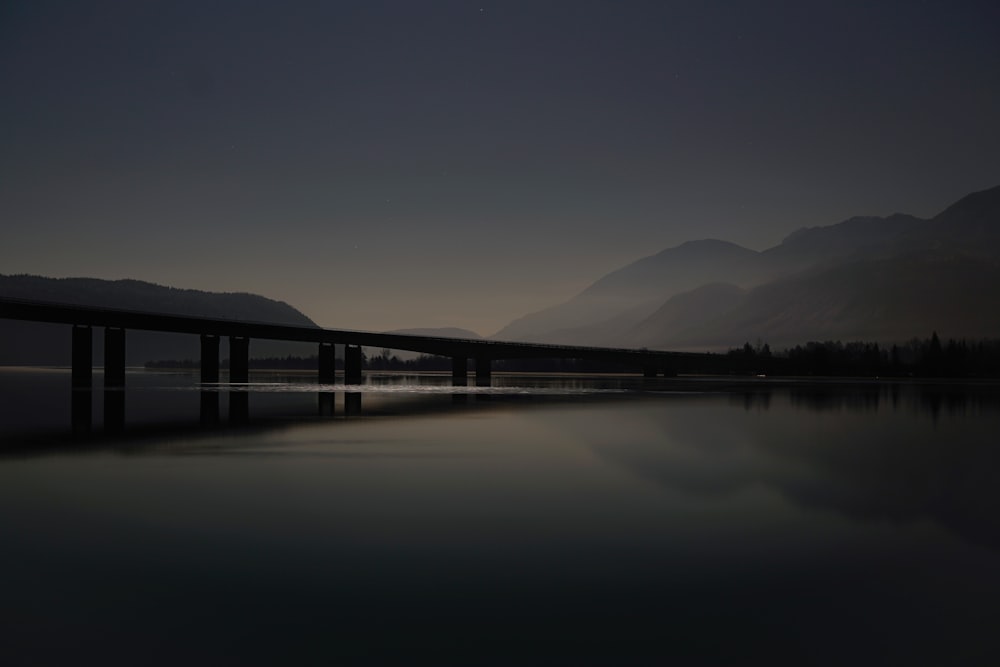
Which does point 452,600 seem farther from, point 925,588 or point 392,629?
point 925,588

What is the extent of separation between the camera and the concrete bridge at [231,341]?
129 m

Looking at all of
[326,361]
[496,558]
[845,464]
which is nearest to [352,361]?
[326,361]

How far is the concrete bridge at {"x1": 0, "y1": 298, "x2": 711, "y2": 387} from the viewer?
129 meters

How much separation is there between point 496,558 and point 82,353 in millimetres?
134756

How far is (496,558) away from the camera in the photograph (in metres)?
13.1

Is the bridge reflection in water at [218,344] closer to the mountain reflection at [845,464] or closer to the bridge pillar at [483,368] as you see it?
the bridge pillar at [483,368]

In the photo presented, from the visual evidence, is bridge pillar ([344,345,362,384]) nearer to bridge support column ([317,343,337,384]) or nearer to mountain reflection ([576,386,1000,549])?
bridge support column ([317,343,337,384])

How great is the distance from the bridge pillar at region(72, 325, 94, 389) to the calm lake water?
11073 cm

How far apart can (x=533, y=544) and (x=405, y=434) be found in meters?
24.8

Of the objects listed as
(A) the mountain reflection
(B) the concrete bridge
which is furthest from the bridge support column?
(A) the mountain reflection

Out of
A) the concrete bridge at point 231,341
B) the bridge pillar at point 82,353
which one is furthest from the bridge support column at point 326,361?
the bridge pillar at point 82,353

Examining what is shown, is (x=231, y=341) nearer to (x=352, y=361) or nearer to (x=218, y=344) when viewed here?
(x=218, y=344)

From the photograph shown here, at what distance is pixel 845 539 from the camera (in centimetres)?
1495

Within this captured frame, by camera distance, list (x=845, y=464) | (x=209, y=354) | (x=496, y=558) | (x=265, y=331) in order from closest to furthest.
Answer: (x=496, y=558), (x=845, y=464), (x=209, y=354), (x=265, y=331)
